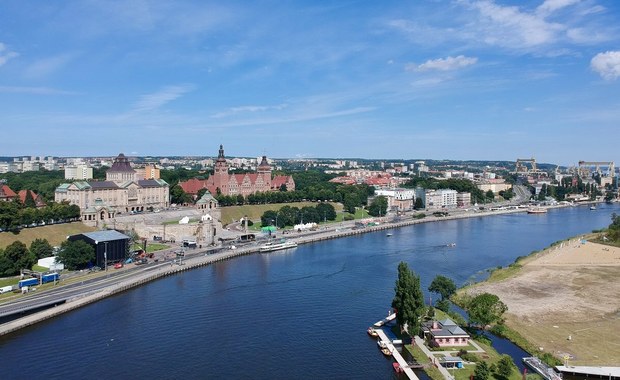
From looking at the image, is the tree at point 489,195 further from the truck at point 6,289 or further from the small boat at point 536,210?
the truck at point 6,289

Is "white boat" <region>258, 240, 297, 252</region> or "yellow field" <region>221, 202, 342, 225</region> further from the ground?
"yellow field" <region>221, 202, 342, 225</region>

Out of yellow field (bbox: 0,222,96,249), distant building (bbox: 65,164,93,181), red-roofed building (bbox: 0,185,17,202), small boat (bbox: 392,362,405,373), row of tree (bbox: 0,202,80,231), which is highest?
distant building (bbox: 65,164,93,181)

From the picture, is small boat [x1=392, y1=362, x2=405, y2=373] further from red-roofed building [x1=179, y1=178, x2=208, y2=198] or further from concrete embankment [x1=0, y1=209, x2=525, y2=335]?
red-roofed building [x1=179, y1=178, x2=208, y2=198]

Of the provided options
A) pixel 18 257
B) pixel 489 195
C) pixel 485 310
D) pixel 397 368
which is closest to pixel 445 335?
pixel 485 310

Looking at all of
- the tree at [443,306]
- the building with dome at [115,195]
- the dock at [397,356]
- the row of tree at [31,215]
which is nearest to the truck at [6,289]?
the row of tree at [31,215]

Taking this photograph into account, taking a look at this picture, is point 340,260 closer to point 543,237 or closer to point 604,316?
point 604,316

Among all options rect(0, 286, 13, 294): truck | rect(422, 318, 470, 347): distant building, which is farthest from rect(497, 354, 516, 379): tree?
rect(0, 286, 13, 294): truck

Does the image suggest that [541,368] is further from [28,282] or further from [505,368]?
[28,282]
